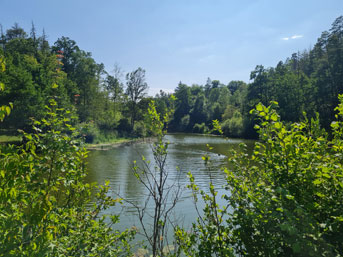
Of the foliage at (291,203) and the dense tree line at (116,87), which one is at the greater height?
the dense tree line at (116,87)

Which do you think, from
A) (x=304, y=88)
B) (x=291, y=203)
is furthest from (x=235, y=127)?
(x=291, y=203)

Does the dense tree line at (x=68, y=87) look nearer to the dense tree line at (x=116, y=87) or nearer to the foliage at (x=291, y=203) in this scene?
A: the dense tree line at (x=116, y=87)

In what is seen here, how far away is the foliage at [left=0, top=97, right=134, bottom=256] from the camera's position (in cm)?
165

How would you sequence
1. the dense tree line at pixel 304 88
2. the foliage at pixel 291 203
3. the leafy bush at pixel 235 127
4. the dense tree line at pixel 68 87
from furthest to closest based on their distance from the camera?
the leafy bush at pixel 235 127, the dense tree line at pixel 304 88, the dense tree line at pixel 68 87, the foliage at pixel 291 203

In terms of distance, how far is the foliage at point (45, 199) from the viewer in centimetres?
165

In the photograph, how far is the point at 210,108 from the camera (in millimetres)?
75375

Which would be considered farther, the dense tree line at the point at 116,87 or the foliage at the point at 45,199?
the dense tree line at the point at 116,87

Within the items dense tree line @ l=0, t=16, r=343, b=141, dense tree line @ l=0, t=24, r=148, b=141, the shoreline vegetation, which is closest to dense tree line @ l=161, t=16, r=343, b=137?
dense tree line @ l=0, t=16, r=343, b=141

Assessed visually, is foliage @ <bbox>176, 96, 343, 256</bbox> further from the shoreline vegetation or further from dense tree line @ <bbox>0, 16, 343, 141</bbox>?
dense tree line @ <bbox>0, 16, 343, 141</bbox>

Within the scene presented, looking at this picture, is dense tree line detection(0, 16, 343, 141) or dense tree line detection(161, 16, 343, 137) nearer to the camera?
dense tree line detection(0, 16, 343, 141)

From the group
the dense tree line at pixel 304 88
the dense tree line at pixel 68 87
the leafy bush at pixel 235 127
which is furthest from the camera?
the leafy bush at pixel 235 127

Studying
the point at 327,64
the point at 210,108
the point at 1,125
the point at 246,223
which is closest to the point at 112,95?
the point at 1,125

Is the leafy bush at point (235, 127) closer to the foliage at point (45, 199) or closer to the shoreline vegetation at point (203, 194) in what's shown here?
the shoreline vegetation at point (203, 194)

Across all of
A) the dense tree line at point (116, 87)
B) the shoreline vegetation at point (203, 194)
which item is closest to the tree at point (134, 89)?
the dense tree line at point (116, 87)
